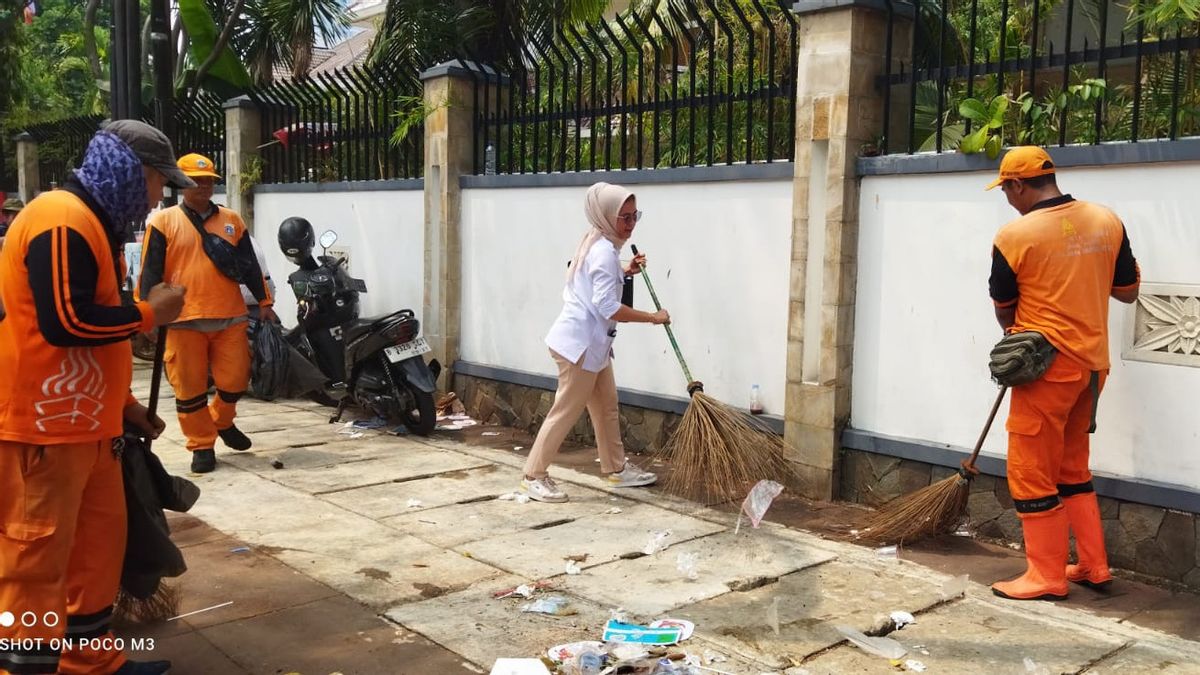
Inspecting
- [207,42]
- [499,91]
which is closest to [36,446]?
[499,91]

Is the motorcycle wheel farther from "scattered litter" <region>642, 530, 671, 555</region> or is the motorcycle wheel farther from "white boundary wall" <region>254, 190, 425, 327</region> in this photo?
"scattered litter" <region>642, 530, 671, 555</region>

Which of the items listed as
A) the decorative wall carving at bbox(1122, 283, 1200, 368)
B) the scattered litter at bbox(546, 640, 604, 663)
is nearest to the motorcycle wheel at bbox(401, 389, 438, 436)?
the scattered litter at bbox(546, 640, 604, 663)

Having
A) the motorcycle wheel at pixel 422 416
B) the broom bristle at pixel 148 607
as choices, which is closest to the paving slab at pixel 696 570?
the broom bristle at pixel 148 607

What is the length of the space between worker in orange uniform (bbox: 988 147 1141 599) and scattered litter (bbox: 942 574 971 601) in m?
0.13

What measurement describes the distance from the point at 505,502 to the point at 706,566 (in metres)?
1.55

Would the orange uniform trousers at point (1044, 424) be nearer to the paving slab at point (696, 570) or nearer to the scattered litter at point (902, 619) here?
the scattered litter at point (902, 619)

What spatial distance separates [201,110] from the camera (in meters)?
12.0

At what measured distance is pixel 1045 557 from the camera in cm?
A: 441

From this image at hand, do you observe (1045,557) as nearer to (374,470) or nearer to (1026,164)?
(1026,164)

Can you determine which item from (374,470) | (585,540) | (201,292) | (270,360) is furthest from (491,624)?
(270,360)

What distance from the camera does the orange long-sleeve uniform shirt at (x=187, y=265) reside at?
21.4ft

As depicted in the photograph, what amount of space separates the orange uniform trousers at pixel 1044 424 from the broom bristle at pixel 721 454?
1781 millimetres

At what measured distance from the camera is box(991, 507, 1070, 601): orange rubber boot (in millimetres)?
4379

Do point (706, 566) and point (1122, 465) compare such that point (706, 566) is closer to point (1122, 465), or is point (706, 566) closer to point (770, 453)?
point (770, 453)
